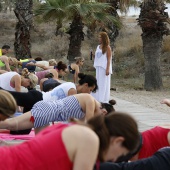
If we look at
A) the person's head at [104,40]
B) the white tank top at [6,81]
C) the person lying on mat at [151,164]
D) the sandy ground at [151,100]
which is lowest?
the sandy ground at [151,100]

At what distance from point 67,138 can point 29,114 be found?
3510 millimetres

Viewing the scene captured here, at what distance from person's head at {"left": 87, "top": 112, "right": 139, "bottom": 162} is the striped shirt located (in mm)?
3031

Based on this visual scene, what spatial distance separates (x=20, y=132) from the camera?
7.37 meters

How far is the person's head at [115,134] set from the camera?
3031mm

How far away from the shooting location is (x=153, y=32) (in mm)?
18703

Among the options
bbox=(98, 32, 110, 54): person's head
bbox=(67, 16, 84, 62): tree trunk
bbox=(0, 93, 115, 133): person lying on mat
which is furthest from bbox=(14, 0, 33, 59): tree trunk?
bbox=(0, 93, 115, 133): person lying on mat

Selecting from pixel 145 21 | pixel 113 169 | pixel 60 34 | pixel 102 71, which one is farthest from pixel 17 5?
pixel 60 34

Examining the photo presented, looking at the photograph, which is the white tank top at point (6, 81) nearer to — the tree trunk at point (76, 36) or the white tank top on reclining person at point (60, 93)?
the white tank top on reclining person at point (60, 93)

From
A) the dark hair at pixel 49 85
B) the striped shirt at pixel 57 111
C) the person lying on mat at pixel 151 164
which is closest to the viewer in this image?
the person lying on mat at pixel 151 164

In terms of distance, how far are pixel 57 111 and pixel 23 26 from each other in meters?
12.9

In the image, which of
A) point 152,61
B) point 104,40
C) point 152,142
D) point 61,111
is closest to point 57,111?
point 61,111

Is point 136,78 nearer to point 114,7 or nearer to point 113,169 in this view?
point 114,7

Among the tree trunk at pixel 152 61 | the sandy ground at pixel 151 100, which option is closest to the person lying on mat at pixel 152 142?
the sandy ground at pixel 151 100

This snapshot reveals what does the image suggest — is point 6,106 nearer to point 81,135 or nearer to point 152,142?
point 81,135
